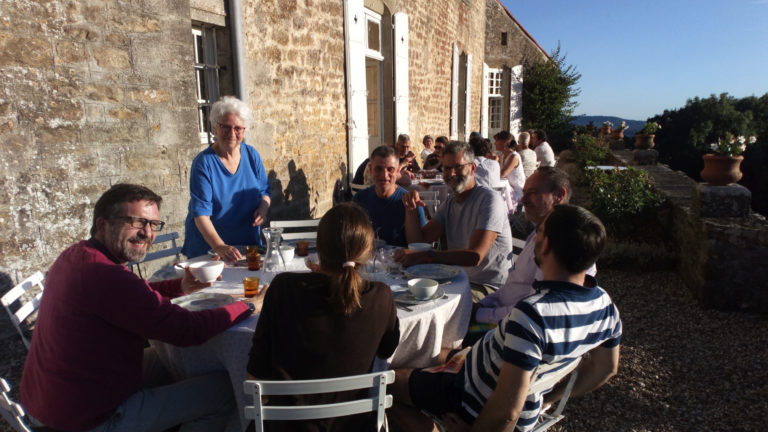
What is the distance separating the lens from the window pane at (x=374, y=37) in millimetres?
7680

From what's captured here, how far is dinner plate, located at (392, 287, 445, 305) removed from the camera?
203cm

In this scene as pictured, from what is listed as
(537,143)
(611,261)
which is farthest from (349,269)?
(537,143)

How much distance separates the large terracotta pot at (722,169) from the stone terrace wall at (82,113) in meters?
4.37

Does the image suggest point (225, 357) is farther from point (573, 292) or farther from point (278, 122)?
point (278, 122)

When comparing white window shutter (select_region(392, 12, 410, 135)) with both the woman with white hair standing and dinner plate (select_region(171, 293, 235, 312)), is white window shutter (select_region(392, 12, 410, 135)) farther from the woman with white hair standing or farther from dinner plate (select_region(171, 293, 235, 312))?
dinner plate (select_region(171, 293, 235, 312))

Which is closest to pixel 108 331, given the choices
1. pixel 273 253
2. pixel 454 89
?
pixel 273 253

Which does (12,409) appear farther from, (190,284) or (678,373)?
(678,373)

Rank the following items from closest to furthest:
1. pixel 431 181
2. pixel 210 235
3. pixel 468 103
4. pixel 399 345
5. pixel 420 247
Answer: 1. pixel 399 345
2. pixel 420 247
3. pixel 210 235
4. pixel 431 181
5. pixel 468 103

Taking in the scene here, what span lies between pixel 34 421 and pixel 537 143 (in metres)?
9.10

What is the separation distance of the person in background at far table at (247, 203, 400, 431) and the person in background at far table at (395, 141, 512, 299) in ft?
3.49

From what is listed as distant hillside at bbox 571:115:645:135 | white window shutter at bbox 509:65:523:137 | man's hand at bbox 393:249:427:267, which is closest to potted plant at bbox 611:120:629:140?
distant hillside at bbox 571:115:645:135

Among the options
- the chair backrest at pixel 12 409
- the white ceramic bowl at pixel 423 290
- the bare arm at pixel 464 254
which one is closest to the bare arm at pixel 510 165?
the bare arm at pixel 464 254

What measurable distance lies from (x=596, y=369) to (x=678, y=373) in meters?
1.75

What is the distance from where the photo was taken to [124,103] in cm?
353
